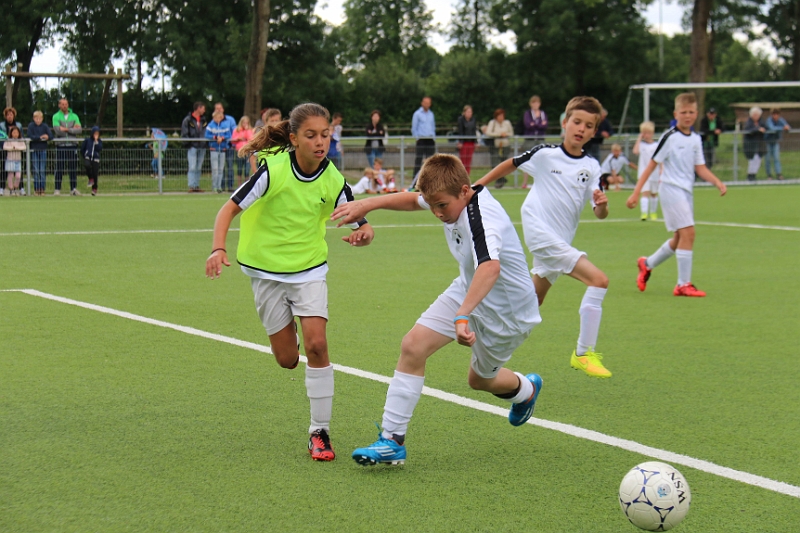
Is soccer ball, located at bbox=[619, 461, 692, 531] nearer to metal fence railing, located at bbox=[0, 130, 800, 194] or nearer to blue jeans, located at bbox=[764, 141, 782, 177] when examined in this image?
metal fence railing, located at bbox=[0, 130, 800, 194]

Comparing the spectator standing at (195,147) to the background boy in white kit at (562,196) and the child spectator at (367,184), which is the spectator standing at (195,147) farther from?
Answer: the background boy in white kit at (562,196)

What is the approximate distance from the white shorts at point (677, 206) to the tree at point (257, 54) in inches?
819

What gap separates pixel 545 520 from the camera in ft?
13.1

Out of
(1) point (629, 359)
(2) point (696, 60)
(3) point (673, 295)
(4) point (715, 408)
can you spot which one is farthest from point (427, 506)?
(2) point (696, 60)

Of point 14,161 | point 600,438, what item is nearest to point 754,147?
point 14,161

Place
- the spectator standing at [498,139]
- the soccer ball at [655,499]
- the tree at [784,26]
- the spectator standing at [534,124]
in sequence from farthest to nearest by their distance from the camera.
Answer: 1. the tree at [784,26]
2. the spectator standing at [534,124]
3. the spectator standing at [498,139]
4. the soccer ball at [655,499]

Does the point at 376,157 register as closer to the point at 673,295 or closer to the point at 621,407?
the point at 673,295

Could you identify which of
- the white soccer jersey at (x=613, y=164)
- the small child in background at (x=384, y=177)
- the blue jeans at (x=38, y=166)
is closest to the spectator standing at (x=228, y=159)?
the small child in background at (x=384, y=177)

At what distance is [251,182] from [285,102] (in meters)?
47.8

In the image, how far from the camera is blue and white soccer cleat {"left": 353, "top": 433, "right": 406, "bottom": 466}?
451 centimetres

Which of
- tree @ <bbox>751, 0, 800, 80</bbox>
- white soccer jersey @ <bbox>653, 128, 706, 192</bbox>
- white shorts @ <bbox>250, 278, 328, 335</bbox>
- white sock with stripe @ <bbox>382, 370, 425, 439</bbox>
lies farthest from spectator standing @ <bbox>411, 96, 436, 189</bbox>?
tree @ <bbox>751, 0, 800, 80</bbox>

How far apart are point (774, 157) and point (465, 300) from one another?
968 inches

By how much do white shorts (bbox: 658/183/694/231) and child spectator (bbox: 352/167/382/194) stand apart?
13210mm

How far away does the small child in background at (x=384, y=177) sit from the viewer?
76.7 ft
